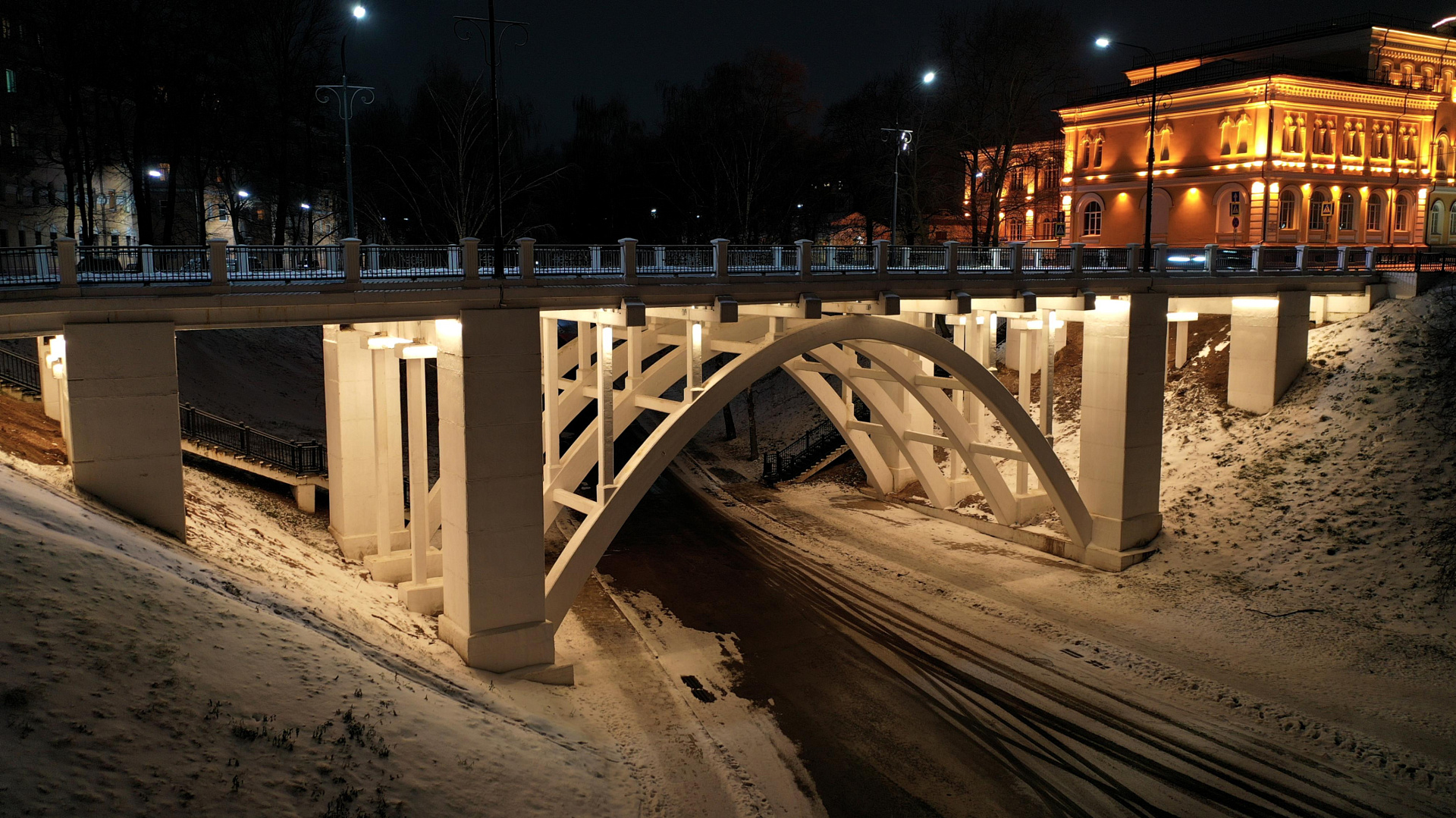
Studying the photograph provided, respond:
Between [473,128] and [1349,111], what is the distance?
126 feet

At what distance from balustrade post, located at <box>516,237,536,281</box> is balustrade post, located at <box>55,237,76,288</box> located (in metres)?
6.24

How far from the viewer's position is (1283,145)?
135 feet

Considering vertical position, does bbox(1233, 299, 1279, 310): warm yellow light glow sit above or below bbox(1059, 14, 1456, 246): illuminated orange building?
below

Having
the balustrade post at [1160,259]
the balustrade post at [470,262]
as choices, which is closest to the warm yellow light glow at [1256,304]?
the balustrade post at [1160,259]

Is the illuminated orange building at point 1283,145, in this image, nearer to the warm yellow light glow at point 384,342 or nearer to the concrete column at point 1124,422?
the concrete column at point 1124,422

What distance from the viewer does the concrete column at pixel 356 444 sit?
19.5 meters

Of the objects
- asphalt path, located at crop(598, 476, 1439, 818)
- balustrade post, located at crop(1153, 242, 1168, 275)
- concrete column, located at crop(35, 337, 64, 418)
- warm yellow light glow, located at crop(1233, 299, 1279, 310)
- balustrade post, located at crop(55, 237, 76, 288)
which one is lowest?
asphalt path, located at crop(598, 476, 1439, 818)

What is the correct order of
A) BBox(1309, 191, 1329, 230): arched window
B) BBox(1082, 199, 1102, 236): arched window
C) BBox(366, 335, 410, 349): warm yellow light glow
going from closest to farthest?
BBox(366, 335, 410, 349): warm yellow light glow < BBox(1309, 191, 1329, 230): arched window < BBox(1082, 199, 1102, 236): arched window

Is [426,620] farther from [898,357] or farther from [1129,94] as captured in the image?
[1129,94]

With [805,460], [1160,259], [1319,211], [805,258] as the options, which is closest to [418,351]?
[805,258]

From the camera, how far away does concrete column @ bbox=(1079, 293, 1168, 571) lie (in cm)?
2430

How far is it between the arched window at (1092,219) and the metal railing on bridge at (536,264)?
2099cm

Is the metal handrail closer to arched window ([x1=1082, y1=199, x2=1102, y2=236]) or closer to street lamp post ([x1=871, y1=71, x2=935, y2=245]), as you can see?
street lamp post ([x1=871, y1=71, x2=935, y2=245])

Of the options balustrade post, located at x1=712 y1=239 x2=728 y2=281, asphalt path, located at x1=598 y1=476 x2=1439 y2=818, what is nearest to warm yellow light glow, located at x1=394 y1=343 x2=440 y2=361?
balustrade post, located at x1=712 y1=239 x2=728 y2=281
